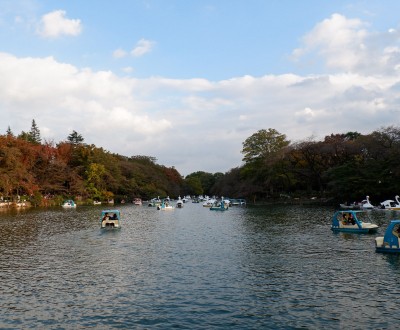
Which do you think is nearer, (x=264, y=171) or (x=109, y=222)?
(x=109, y=222)

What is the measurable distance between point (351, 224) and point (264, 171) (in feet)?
219

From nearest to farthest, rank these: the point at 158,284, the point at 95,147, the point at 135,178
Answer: the point at 158,284
the point at 95,147
the point at 135,178

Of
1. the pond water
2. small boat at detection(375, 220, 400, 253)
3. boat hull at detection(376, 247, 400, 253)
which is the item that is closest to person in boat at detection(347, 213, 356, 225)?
the pond water

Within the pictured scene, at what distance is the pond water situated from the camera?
575 inches

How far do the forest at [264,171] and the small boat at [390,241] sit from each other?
47.0m

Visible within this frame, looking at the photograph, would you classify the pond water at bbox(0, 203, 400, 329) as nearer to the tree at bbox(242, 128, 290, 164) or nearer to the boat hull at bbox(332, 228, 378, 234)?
the boat hull at bbox(332, 228, 378, 234)

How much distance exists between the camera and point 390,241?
85.5 feet

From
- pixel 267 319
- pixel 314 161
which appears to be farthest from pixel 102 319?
pixel 314 161

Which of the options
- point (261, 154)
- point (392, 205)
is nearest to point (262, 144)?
point (261, 154)

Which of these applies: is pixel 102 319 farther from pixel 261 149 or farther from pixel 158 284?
pixel 261 149

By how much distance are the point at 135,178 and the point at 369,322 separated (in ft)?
439

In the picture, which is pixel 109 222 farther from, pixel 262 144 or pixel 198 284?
pixel 262 144

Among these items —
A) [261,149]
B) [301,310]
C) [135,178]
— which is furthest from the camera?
[135,178]

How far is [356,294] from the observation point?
17.3 metres
